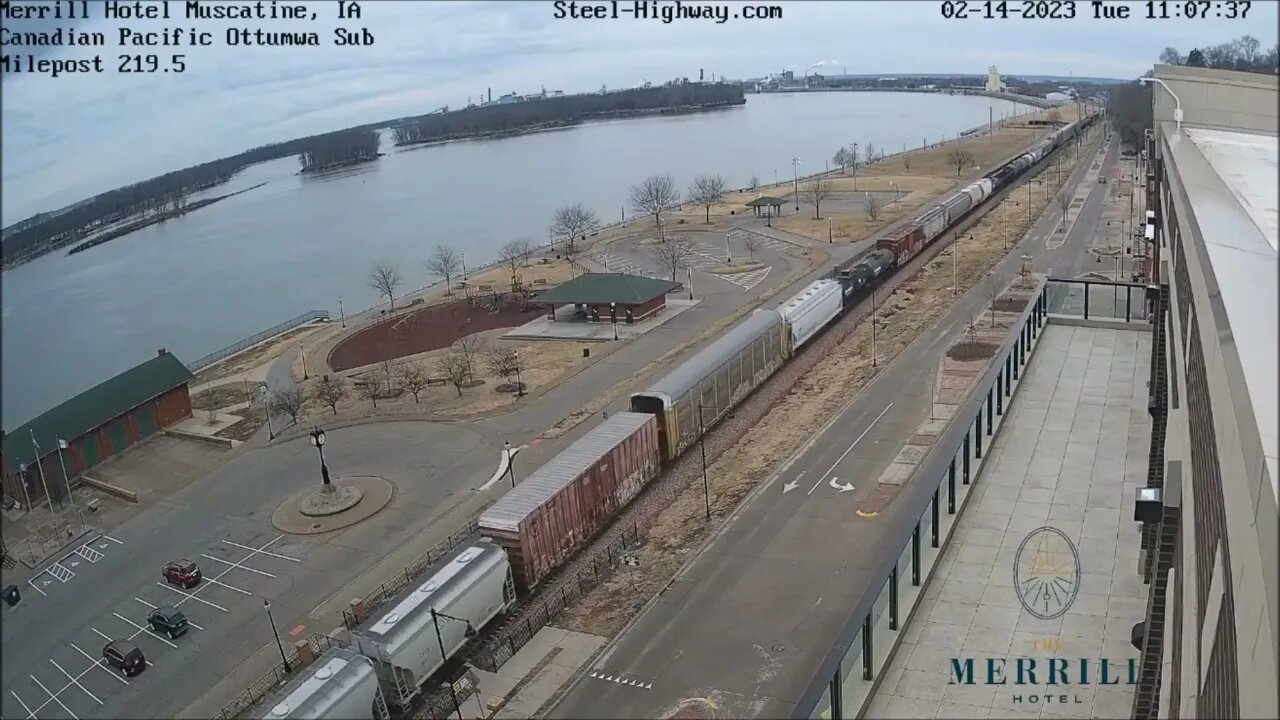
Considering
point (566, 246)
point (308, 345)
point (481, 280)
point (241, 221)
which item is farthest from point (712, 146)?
point (308, 345)

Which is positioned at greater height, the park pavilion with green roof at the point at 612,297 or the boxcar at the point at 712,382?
the park pavilion with green roof at the point at 612,297

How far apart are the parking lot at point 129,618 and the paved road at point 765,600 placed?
1005cm

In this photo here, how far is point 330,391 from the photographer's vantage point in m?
37.2

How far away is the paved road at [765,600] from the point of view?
17312mm

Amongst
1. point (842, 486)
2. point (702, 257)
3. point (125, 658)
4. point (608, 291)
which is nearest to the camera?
point (125, 658)

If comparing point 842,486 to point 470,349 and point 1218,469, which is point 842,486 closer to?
point 1218,469

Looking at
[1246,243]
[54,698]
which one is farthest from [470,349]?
[1246,243]

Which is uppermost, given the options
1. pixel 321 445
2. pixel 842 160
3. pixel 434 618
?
pixel 842 160

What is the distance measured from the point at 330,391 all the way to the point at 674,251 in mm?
27170

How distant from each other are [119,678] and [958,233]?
56022 mm

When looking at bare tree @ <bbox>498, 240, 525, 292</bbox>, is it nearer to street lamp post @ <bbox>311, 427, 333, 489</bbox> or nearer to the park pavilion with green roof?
the park pavilion with green roof

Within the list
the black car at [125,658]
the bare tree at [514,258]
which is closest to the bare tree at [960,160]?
the bare tree at [514,258]

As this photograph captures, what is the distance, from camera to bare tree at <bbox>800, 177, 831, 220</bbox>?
77.0m

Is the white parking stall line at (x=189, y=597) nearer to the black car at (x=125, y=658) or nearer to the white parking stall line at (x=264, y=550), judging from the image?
the white parking stall line at (x=264, y=550)
